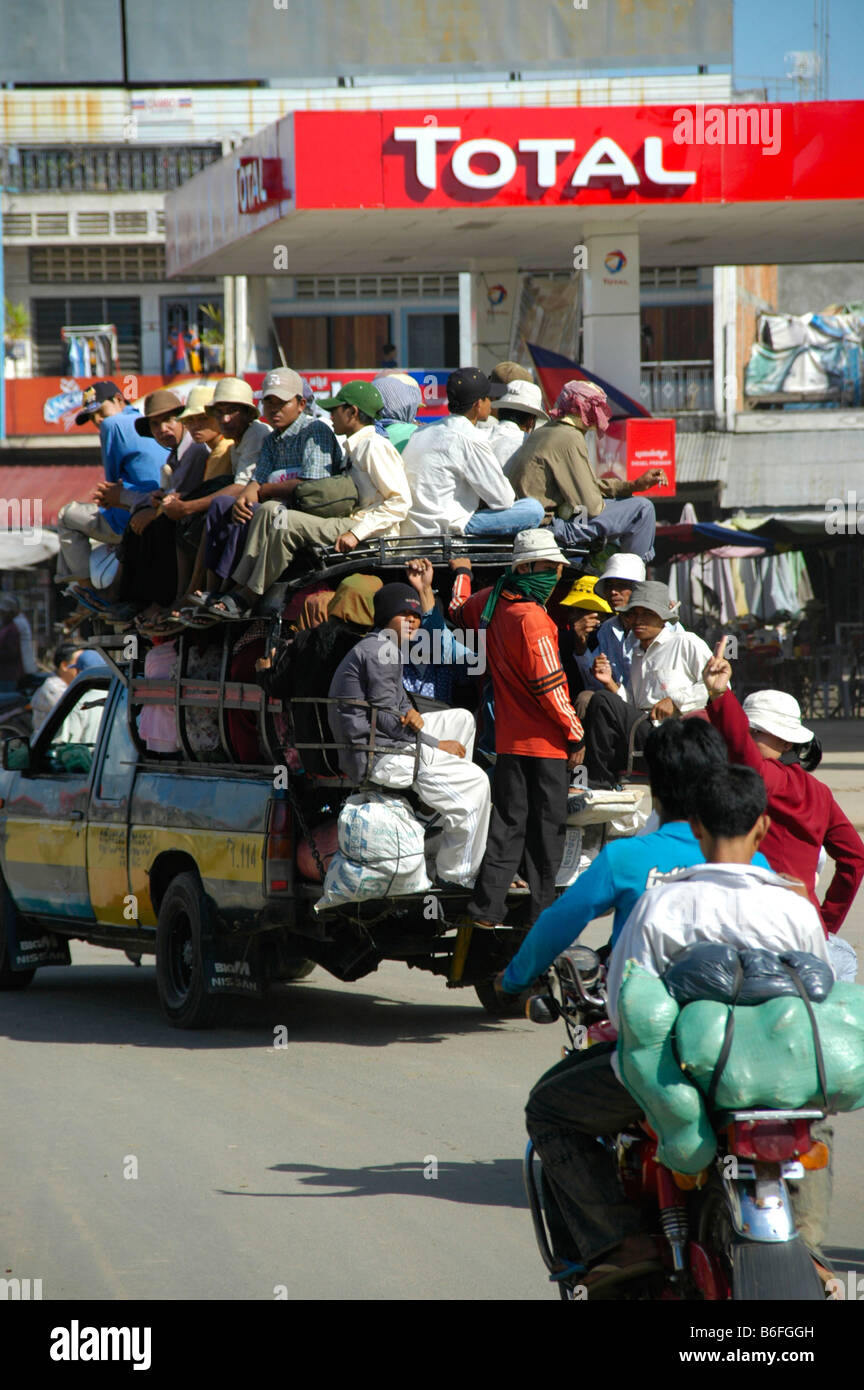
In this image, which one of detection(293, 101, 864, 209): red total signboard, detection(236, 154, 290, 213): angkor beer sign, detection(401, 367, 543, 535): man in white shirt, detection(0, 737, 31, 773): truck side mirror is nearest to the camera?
detection(401, 367, 543, 535): man in white shirt

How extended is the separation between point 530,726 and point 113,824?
8.45 feet

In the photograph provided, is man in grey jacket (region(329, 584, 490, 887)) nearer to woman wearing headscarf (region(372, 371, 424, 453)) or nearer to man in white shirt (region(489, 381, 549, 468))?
woman wearing headscarf (region(372, 371, 424, 453))

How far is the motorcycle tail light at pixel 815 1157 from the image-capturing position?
11.9 feet

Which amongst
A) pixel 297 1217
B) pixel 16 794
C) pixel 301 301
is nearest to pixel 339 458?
pixel 16 794

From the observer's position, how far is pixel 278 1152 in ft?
21.4

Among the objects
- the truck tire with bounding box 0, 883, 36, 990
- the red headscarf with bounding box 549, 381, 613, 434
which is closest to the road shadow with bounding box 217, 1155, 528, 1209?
the truck tire with bounding box 0, 883, 36, 990

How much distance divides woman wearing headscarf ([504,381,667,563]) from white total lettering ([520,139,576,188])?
12.6 meters

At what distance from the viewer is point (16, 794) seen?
34.3 ft

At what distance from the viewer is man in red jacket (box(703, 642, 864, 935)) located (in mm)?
5934

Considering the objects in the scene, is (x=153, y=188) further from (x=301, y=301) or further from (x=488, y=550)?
(x=488, y=550)

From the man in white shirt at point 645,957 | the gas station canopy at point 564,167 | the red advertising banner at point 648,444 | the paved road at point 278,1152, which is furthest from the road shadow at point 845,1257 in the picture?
the gas station canopy at point 564,167

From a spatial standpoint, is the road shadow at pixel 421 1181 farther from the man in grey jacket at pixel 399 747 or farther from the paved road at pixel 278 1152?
the man in grey jacket at pixel 399 747

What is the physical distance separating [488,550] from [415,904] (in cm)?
192

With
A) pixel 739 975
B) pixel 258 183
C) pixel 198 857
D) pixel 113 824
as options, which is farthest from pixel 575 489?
pixel 258 183
